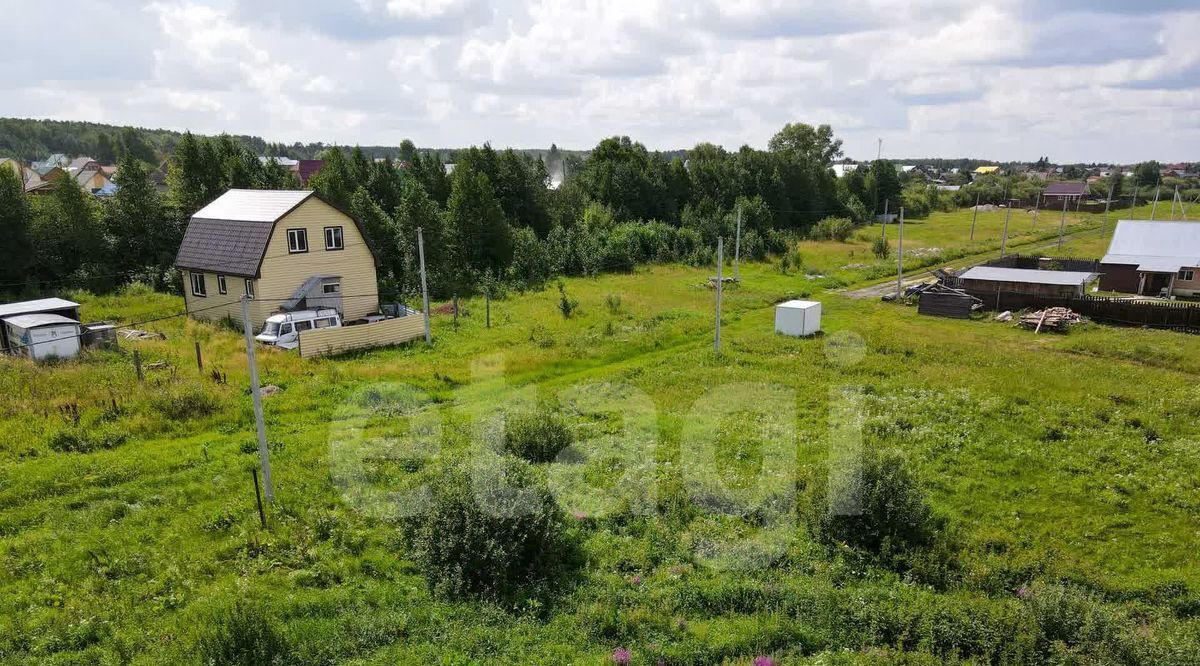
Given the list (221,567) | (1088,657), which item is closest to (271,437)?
(221,567)

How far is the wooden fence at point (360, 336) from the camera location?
23.8 m

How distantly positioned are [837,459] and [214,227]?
2776cm

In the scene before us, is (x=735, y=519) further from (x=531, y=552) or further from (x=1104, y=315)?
(x=1104, y=315)

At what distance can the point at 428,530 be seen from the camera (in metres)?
11.3

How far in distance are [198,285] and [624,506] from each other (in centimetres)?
2513

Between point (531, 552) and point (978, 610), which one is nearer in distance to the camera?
point (978, 610)

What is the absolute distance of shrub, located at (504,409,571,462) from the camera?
15.9 metres

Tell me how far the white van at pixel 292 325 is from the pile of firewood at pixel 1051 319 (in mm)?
30421

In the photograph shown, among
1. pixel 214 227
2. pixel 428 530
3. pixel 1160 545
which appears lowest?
pixel 1160 545

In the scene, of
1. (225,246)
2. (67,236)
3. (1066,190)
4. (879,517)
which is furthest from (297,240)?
(1066,190)

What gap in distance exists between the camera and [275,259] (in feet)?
89.8

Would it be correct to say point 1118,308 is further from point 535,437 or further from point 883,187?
point 883,187

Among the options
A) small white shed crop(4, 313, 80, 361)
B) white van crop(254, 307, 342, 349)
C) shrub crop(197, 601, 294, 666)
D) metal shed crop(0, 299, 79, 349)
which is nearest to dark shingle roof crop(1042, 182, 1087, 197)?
white van crop(254, 307, 342, 349)

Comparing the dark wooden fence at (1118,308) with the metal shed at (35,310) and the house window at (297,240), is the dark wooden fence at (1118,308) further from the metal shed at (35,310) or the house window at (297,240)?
the metal shed at (35,310)
